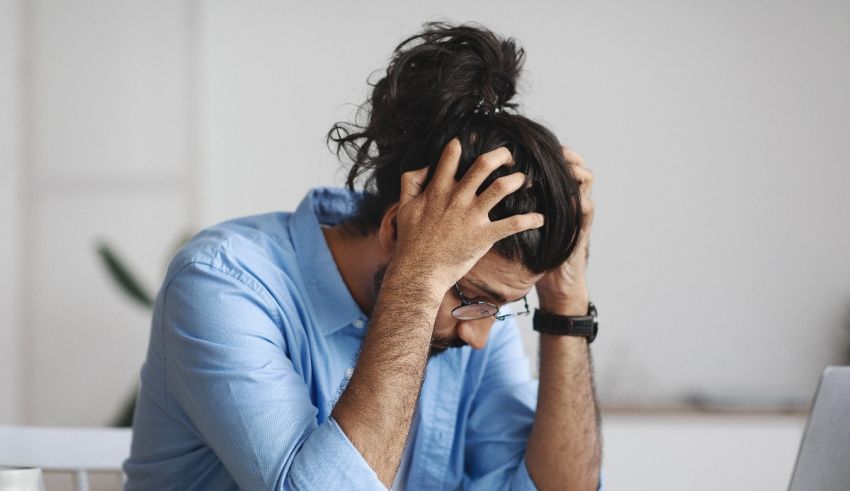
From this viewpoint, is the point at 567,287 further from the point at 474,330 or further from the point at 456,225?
the point at 456,225

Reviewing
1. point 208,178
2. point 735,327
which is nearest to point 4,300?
point 208,178

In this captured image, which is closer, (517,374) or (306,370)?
(306,370)

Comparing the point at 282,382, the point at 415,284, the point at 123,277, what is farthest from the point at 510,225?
the point at 123,277

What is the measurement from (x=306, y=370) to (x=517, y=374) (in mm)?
421

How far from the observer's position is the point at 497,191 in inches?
46.1

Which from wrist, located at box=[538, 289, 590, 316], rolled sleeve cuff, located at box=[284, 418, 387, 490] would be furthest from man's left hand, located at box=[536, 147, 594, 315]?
rolled sleeve cuff, located at box=[284, 418, 387, 490]

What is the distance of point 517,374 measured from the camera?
158 cm

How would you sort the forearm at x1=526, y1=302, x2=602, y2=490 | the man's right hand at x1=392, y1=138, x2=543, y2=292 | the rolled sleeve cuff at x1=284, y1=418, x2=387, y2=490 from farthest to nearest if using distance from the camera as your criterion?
1. the forearm at x1=526, y1=302, x2=602, y2=490
2. the man's right hand at x1=392, y1=138, x2=543, y2=292
3. the rolled sleeve cuff at x1=284, y1=418, x2=387, y2=490

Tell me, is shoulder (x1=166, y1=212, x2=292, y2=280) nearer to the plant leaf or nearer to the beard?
the beard

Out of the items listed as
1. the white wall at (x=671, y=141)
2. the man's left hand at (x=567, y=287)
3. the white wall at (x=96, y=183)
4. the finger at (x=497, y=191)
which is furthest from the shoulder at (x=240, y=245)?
the white wall at (x=96, y=183)

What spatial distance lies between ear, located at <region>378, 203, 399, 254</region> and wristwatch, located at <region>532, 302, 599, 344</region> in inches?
13.6

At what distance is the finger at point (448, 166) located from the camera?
3.92 feet

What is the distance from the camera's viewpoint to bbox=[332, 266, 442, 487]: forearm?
1081 mm

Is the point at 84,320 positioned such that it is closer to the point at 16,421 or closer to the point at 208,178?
the point at 16,421
